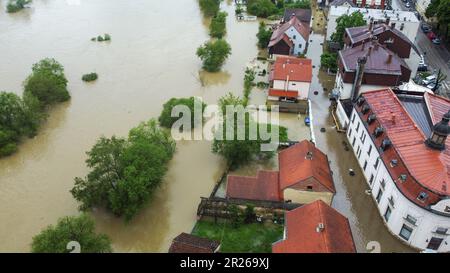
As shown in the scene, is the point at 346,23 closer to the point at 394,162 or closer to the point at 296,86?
the point at 296,86

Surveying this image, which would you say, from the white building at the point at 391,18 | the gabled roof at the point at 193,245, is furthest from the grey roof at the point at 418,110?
the white building at the point at 391,18

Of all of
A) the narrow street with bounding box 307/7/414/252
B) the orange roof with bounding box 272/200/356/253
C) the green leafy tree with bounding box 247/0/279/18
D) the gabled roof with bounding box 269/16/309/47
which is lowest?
the narrow street with bounding box 307/7/414/252

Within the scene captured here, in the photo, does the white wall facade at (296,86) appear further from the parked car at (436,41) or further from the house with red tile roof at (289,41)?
the parked car at (436,41)

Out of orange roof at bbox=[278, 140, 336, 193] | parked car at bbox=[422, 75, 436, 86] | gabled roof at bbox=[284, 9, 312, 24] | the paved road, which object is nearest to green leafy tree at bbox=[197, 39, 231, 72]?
gabled roof at bbox=[284, 9, 312, 24]

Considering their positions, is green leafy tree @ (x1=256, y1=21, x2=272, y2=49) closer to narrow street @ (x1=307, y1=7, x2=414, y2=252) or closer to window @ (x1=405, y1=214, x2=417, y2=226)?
narrow street @ (x1=307, y1=7, x2=414, y2=252)

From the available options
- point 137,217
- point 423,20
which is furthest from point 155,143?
point 423,20

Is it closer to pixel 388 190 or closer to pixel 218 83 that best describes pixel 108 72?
pixel 218 83

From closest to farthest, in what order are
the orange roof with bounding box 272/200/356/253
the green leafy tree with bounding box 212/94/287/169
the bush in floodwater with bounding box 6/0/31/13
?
1. the orange roof with bounding box 272/200/356/253
2. the green leafy tree with bounding box 212/94/287/169
3. the bush in floodwater with bounding box 6/0/31/13
